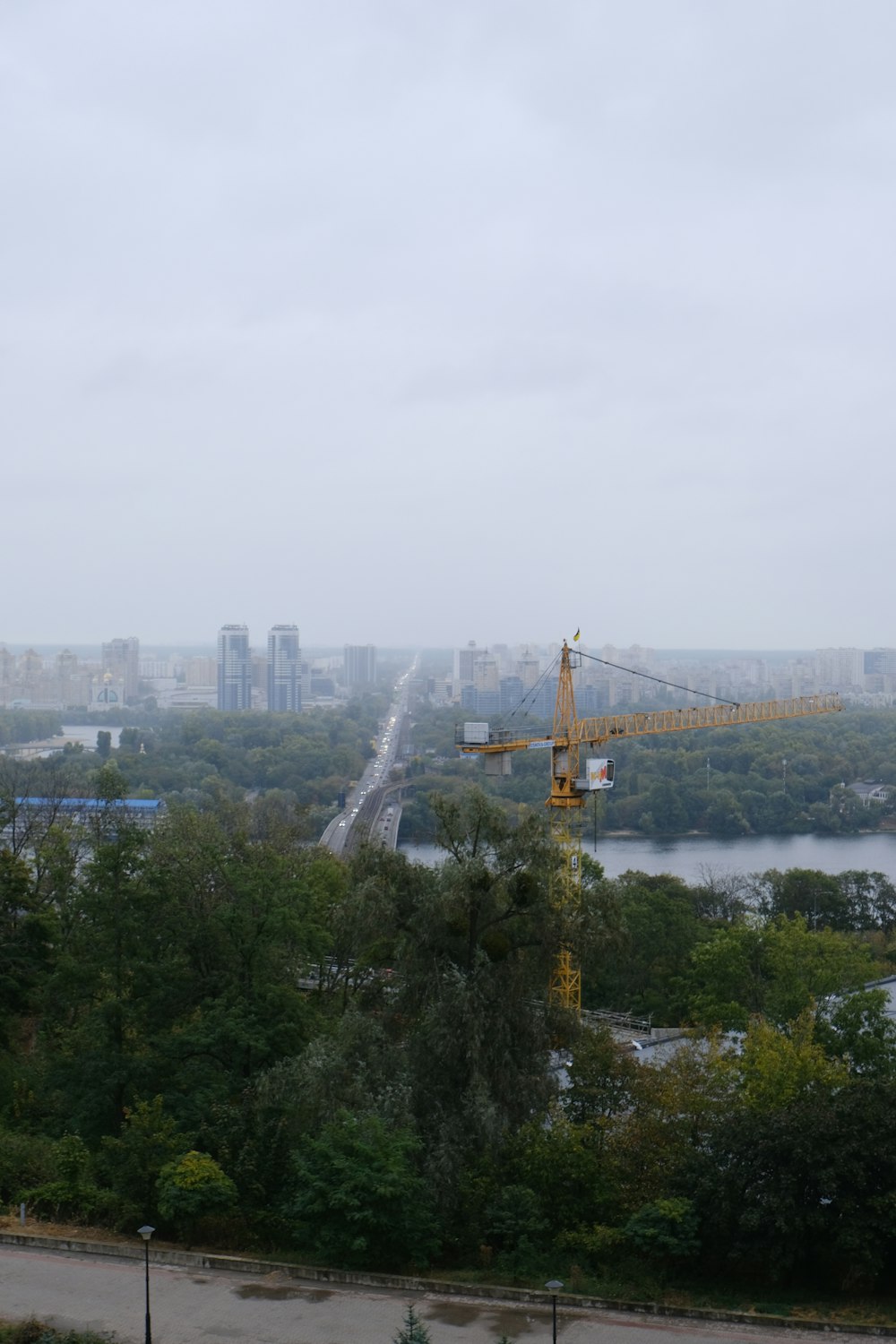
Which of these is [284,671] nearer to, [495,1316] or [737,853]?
[737,853]

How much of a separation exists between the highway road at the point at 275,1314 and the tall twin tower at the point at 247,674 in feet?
191

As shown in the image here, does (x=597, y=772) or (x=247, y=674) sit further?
(x=247, y=674)

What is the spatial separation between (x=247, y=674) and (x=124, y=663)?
13.3m

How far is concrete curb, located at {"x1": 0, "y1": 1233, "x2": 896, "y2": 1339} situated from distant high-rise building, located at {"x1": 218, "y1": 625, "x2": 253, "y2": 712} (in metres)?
59.7

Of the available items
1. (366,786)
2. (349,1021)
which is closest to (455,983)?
(349,1021)

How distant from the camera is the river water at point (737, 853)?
23000 millimetres

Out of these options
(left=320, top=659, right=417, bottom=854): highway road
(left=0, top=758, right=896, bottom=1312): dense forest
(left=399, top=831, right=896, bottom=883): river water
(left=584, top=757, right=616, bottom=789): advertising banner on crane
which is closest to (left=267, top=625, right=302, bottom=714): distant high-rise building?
(left=320, top=659, right=417, bottom=854): highway road

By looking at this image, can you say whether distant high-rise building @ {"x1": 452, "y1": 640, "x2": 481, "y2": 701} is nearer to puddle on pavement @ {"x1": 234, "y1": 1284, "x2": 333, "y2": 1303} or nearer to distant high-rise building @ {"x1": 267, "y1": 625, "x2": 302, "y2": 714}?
distant high-rise building @ {"x1": 267, "y1": 625, "x2": 302, "y2": 714}

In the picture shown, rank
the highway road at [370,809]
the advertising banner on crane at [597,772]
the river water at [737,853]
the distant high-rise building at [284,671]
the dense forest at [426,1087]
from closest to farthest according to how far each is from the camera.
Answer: the dense forest at [426,1087], the advertising banner on crane at [597,772], the river water at [737,853], the highway road at [370,809], the distant high-rise building at [284,671]

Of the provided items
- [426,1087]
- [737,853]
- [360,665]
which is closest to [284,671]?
[360,665]

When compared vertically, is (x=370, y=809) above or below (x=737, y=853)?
above

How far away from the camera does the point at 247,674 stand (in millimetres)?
65375

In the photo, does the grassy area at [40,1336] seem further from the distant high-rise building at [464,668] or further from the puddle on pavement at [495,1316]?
the distant high-rise building at [464,668]

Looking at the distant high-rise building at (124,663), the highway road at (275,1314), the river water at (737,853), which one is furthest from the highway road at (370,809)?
the distant high-rise building at (124,663)
